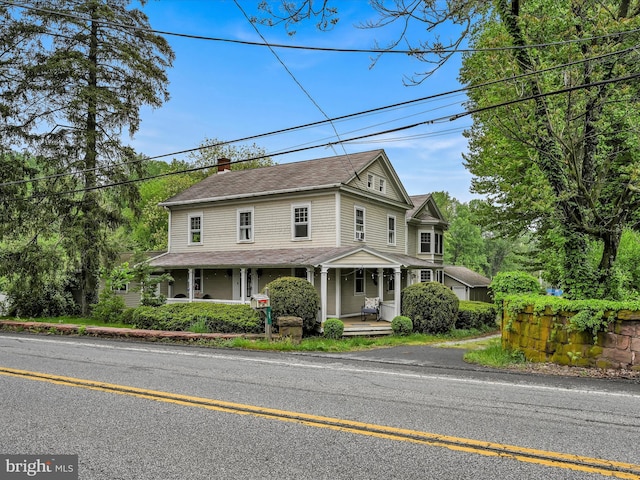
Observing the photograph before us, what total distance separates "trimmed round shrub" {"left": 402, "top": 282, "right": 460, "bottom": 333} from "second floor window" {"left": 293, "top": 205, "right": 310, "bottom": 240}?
210 inches

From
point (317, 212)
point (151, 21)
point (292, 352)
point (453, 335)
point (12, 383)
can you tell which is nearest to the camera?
point (12, 383)

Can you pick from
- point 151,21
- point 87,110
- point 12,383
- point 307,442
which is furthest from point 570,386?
point 151,21

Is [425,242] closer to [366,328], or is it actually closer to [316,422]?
[366,328]

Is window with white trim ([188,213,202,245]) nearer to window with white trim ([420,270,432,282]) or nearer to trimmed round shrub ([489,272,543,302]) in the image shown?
window with white trim ([420,270,432,282])

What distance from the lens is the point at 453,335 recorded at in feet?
59.5

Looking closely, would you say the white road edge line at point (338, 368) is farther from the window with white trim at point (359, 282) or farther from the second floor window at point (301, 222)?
the window with white trim at point (359, 282)

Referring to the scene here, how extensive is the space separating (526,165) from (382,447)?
669 inches

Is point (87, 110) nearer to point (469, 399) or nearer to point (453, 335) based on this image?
point (453, 335)

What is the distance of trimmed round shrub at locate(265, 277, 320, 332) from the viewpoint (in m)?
15.8

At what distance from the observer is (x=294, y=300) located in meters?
15.9

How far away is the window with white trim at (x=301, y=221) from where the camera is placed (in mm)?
20453

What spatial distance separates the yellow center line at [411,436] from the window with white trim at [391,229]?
741 inches

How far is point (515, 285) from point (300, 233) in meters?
11.0

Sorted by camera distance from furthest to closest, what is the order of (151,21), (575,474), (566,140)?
(151,21), (566,140), (575,474)
